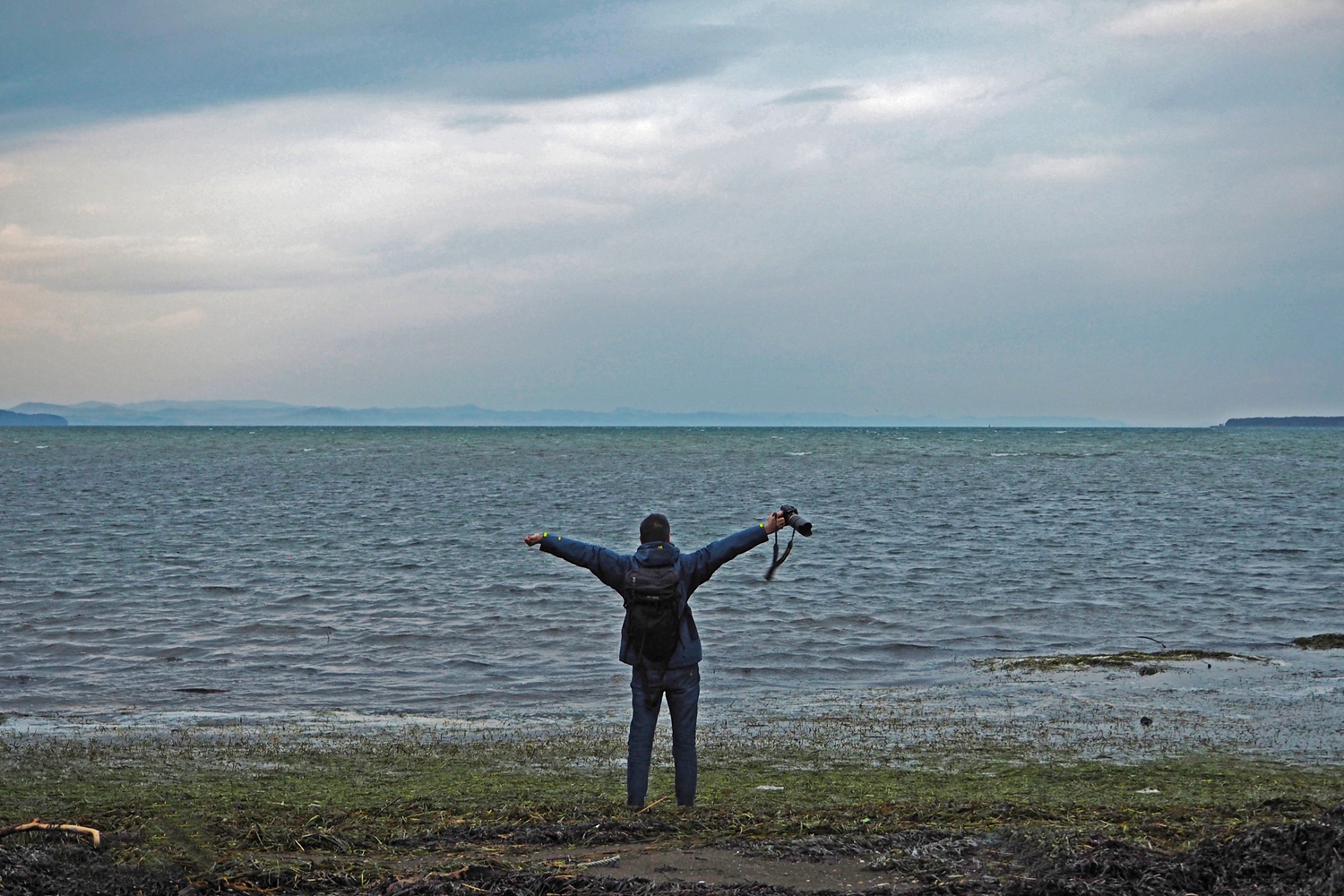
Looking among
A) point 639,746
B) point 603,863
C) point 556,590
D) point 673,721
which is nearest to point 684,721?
point 673,721

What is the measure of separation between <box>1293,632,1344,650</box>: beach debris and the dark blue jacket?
13.5m

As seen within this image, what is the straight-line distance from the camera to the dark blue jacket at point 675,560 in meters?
8.40

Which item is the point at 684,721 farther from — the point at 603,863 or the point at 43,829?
the point at 43,829

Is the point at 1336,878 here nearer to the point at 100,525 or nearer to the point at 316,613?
the point at 316,613

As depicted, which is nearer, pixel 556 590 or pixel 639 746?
pixel 639 746

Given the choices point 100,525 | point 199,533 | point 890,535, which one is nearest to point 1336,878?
point 890,535

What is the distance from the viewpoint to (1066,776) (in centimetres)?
1054

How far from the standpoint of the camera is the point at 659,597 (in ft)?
27.6

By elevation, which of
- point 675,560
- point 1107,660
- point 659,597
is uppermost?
point 675,560

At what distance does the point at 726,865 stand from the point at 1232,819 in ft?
12.8

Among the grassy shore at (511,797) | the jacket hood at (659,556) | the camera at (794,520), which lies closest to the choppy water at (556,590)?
the grassy shore at (511,797)

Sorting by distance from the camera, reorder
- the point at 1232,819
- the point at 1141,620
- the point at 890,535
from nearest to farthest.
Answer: the point at 1232,819 → the point at 1141,620 → the point at 890,535

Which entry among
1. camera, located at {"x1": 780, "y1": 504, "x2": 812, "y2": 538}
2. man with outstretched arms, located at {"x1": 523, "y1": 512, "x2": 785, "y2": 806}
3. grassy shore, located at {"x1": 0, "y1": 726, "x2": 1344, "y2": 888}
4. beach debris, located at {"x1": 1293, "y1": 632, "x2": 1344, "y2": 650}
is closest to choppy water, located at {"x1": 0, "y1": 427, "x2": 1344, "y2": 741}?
beach debris, located at {"x1": 1293, "y1": 632, "x2": 1344, "y2": 650}

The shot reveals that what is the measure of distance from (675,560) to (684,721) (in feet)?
4.16
